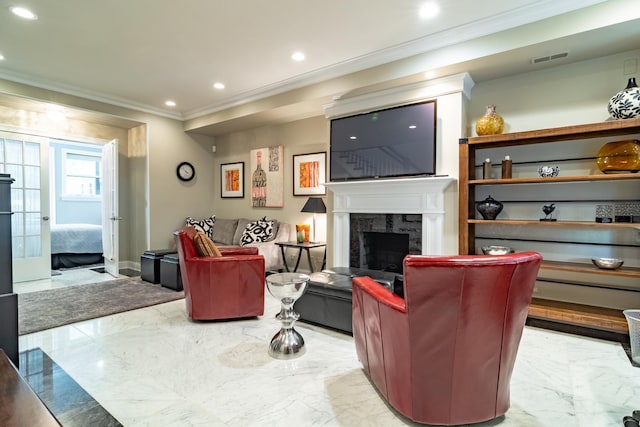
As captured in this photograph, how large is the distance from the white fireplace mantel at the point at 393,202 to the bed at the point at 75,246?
4784 millimetres

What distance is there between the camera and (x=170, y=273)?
14.1ft

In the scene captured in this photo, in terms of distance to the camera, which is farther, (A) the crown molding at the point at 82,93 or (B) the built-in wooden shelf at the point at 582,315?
(A) the crown molding at the point at 82,93

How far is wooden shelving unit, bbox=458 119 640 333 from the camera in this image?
8.75 ft

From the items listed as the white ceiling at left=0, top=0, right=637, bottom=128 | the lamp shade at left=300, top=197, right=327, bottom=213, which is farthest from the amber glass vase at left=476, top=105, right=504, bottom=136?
the lamp shade at left=300, top=197, right=327, bottom=213

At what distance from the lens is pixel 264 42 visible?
3.27 meters

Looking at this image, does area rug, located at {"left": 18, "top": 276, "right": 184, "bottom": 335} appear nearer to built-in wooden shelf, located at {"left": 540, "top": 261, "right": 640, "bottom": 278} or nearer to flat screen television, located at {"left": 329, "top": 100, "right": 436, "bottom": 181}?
flat screen television, located at {"left": 329, "top": 100, "right": 436, "bottom": 181}

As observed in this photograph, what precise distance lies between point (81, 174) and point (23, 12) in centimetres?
602

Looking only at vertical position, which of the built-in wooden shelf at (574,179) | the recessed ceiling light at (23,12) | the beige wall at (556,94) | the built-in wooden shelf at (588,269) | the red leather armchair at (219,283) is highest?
the recessed ceiling light at (23,12)

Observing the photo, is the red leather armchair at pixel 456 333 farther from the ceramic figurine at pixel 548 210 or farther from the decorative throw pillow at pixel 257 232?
the decorative throw pillow at pixel 257 232

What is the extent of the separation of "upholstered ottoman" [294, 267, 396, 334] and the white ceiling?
2267 mm

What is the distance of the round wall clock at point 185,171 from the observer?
586 centimetres

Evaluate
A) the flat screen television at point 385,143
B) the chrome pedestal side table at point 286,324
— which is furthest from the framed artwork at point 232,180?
the chrome pedestal side table at point 286,324

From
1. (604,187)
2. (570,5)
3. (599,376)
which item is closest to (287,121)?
(570,5)

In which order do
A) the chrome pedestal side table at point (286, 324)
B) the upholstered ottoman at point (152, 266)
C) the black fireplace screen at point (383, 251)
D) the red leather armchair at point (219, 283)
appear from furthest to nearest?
the upholstered ottoman at point (152, 266) < the black fireplace screen at point (383, 251) < the red leather armchair at point (219, 283) < the chrome pedestal side table at point (286, 324)
